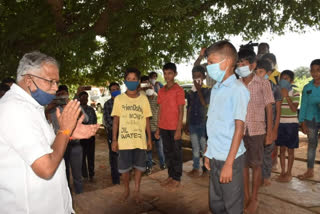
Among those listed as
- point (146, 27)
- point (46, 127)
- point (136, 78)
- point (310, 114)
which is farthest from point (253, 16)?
point (46, 127)

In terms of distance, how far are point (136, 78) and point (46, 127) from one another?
221 cm

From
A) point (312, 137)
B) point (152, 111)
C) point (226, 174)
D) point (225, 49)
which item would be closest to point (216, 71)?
point (225, 49)

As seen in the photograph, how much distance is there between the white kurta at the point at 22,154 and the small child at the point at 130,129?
1991 mm

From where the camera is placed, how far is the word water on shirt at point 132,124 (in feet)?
12.3

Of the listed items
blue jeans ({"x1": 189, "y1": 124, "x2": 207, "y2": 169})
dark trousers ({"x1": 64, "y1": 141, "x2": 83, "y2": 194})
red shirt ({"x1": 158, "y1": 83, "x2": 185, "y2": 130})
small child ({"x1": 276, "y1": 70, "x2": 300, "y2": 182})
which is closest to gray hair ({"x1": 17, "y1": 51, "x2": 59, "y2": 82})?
red shirt ({"x1": 158, "y1": 83, "x2": 185, "y2": 130})

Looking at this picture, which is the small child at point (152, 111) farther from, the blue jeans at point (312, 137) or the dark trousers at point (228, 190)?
the dark trousers at point (228, 190)

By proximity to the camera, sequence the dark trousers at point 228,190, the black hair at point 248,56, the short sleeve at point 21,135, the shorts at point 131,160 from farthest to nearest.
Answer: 1. the shorts at point 131,160
2. the black hair at point 248,56
3. the dark trousers at point 228,190
4. the short sleeve at point 21,135

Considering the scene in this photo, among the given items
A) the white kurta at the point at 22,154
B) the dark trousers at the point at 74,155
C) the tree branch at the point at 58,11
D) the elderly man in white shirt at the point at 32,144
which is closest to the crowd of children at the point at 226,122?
the dark trousers at the point at 74,155

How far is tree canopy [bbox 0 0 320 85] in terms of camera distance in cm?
581

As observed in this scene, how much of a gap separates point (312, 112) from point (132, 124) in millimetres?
3176

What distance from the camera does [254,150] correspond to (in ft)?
10.5

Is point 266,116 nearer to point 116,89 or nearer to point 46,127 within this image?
point 46,127

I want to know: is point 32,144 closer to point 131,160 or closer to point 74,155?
point 131,160

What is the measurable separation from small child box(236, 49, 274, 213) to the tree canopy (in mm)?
3392
